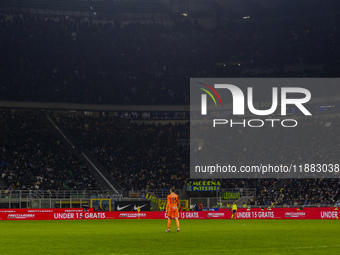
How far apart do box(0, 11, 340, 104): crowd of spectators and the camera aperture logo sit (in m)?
4.33

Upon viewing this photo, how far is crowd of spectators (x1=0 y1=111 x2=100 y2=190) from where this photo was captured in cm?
6088

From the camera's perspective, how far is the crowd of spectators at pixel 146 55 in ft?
250

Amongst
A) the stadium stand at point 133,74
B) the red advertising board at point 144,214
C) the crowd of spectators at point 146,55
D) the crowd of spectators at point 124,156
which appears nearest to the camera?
the red advertising board at point 144,214

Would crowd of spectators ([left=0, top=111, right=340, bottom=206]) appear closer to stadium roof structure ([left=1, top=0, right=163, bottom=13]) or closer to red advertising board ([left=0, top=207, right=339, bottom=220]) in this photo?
red advertising board ([left=0, top=207, right=339, bottom=220])

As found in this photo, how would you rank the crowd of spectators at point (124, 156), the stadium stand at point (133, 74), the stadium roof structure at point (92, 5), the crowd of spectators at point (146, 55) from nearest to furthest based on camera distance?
the crowd of spectators at point (124, 156) → the stadium stand at point (133, 74) → the crowd of spectators at point (146, 55) → the stadium roof structure at point (92, 5)

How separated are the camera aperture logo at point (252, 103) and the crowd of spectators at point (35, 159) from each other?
62.3ft

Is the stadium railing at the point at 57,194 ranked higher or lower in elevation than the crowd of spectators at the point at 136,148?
lower

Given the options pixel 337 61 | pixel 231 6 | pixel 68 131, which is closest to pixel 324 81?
pixel 337 61

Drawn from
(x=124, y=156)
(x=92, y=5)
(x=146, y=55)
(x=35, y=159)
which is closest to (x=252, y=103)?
(x=124, y=156)

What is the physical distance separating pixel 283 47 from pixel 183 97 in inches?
594

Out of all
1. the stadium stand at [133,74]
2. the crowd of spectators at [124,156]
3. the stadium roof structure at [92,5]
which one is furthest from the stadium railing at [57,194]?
the stadium roof structure at [92,5]

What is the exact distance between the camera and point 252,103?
7181 cm

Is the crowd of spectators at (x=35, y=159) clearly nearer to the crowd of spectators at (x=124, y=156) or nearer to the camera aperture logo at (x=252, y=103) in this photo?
the crowd of spectators at (x=124, y=156)

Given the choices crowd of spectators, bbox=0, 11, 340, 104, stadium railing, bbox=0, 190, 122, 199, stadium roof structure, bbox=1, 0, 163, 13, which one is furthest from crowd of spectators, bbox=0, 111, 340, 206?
stadium roof structure, bbox=1, 0, 163, 13
